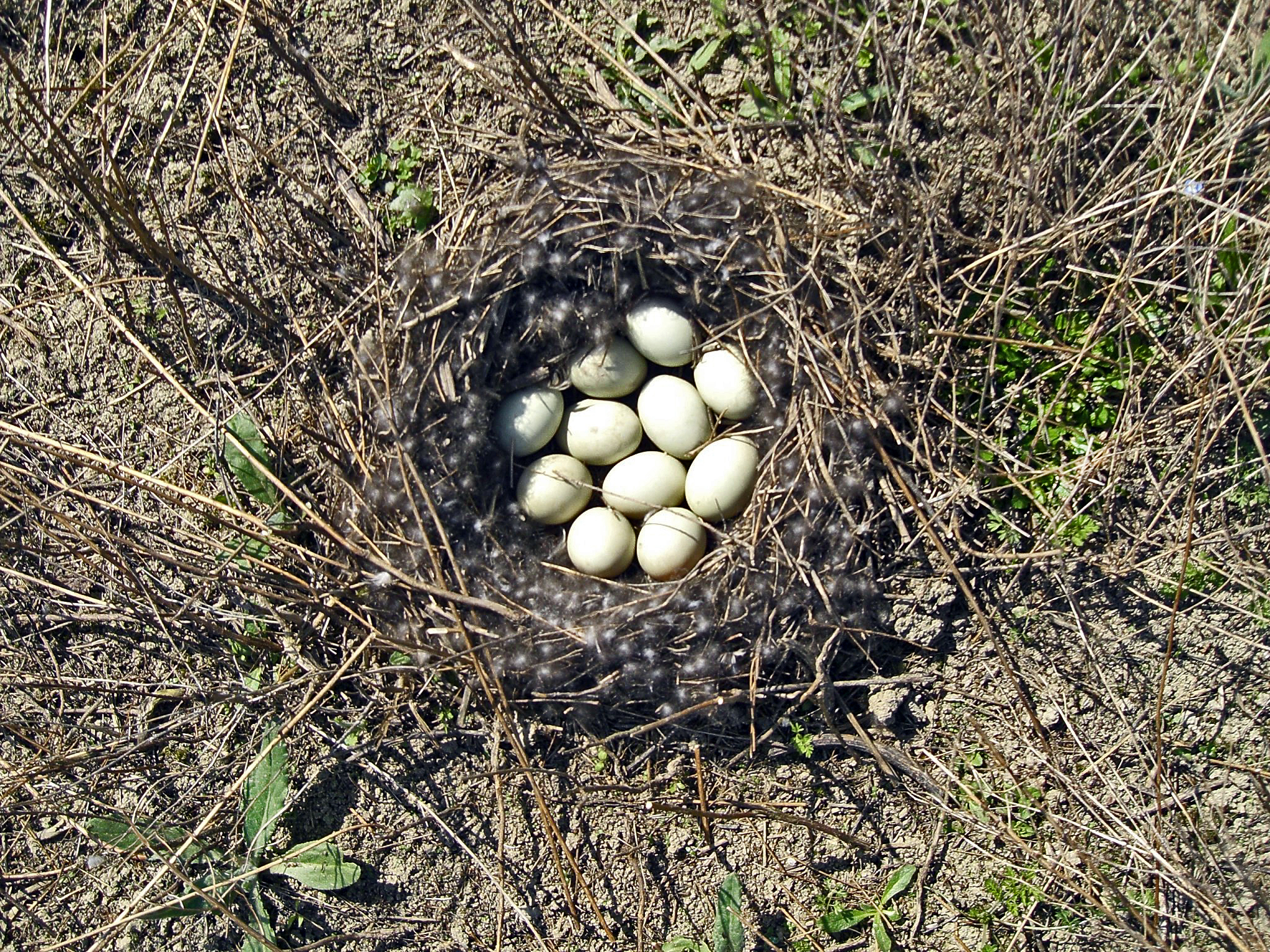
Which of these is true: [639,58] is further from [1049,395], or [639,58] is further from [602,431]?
[1049,395]

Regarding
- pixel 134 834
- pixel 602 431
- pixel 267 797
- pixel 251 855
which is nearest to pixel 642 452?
pixel 602 431

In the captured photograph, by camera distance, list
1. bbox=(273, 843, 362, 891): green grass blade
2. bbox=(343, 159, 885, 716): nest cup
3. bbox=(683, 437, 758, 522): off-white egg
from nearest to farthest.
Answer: bbox=(343, 159, 885, 716): nest cup
bbox=(683, 437, 758, 522): off-white egg
bbox=(273, 843, 362, 891): green grass blade

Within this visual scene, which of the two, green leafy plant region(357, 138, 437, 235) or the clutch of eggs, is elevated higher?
green leafy plant region(357, 138, 437, 235)

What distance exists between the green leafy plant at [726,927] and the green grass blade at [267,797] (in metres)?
1.04

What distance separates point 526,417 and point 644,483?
34cm

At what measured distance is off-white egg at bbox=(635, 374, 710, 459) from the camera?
7.94 feet

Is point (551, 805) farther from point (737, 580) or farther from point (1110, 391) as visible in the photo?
point (1110, 391)

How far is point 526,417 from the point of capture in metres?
2.46

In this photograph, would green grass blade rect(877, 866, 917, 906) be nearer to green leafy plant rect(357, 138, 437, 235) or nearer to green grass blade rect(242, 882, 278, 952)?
green grass blade rect(242, 882, 278, 952)

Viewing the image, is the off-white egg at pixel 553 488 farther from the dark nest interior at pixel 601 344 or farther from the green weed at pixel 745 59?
the green weed at pixel 745 59

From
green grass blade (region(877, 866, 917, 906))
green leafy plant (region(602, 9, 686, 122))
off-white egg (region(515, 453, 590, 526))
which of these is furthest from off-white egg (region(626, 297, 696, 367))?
green grass blade (region(877, 866, 917, 906))

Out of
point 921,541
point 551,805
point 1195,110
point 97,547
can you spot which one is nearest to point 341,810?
point 551,805

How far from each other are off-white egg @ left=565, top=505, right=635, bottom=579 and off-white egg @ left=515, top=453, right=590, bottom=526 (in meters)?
0.05

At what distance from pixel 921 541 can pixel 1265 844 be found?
3.55 ft
